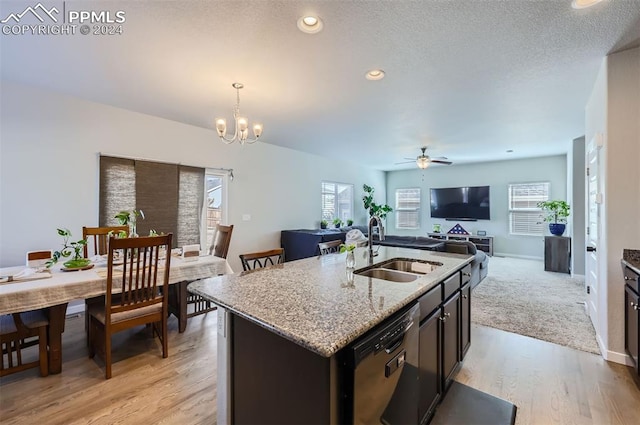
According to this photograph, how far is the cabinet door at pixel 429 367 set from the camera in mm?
1567

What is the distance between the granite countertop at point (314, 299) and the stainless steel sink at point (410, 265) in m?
0.19

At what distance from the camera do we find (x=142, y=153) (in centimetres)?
405

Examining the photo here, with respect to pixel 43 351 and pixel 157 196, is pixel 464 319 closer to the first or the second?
pixel 43 351

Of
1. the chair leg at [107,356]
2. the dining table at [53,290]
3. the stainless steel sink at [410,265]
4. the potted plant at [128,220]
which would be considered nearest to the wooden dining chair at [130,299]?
the chair leg at [107,356]

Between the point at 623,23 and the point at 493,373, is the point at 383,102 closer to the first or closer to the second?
the point at 623,23

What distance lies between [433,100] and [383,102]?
0.60m

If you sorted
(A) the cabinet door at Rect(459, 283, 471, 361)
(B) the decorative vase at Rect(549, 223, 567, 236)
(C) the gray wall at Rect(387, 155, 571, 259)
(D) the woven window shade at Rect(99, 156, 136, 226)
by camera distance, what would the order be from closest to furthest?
(A) the cabinet door at Rect(459, 283, 471, 361) → (D) the woven window shade at Rect(99, 156, 136, 226) → (B) the decorative vase at Rect(549, 223, 567, 236) → (C) the gray wall at Rect(387, 155, 571, 259)

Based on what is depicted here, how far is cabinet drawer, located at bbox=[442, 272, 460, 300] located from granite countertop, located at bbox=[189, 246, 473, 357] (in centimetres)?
6

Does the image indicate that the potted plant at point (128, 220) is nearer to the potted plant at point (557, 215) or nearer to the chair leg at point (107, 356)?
the chair leg at point (107, 356)

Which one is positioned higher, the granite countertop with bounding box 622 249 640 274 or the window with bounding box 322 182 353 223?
the window with bounding box 322 182 353 223

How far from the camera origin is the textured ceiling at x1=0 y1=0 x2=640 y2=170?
76.0 inches

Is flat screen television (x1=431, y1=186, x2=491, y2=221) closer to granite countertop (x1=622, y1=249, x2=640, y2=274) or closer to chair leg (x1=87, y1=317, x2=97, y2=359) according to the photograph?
granite countertop (x1=622, y1=249, x2=640, y2=274)

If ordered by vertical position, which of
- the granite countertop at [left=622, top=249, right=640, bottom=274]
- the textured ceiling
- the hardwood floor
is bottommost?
the hardwood floor

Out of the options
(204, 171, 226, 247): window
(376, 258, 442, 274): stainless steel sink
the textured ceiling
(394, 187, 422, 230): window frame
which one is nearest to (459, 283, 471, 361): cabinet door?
(376, 258, 442, 274): stainless steel sink
